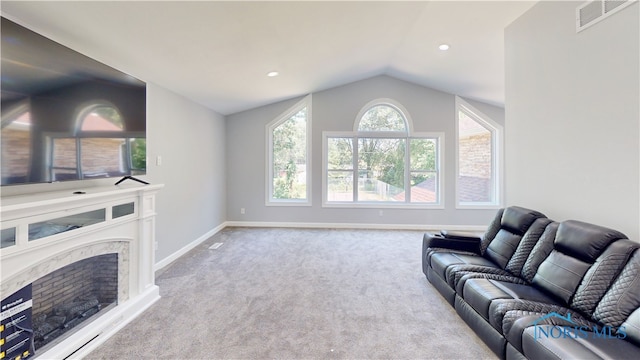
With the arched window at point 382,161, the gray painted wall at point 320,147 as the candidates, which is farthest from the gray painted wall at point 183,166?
the arched window at point 382,161

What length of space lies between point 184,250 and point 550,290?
4.16m

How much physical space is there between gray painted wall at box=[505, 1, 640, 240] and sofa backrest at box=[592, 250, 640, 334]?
435mm

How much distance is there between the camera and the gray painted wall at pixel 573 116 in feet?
5.93

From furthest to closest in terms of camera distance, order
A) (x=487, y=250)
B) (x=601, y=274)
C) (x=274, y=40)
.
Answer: (x=274, y=40) < (x=487, y=250) < (x=601, y=274)

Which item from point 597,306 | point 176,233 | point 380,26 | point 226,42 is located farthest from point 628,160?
point 176,233

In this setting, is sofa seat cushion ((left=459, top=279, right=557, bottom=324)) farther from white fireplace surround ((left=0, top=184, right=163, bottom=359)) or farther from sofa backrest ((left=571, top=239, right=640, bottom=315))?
white fireplace surround ((left=0, top=184, right=163, bottom=359))

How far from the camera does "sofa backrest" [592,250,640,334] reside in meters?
1.44

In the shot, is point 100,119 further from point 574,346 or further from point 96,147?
point 574,346

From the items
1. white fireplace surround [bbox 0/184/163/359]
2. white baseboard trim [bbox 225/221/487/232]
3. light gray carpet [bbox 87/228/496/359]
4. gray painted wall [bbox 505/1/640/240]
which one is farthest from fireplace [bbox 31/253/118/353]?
gray painted wall [bbox 505/1/640/240]

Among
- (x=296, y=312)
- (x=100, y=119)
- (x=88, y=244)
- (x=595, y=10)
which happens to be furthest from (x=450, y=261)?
(x=100, y=119)

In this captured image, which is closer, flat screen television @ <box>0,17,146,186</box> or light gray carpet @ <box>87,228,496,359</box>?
flat screen television @ <box>0,17,146,186</box>

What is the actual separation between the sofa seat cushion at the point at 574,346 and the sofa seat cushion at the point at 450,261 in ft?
3.33

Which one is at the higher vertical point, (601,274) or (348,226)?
(601,274)

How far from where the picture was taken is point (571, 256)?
1.87 metres
